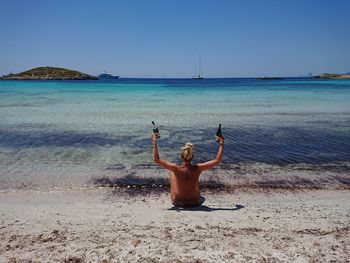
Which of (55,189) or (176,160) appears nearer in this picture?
(55,189)

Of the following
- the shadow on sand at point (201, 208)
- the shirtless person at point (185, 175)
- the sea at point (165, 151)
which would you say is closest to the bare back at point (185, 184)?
the shirtless person at point (185, 175)

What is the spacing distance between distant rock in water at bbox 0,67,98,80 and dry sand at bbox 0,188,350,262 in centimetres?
11878

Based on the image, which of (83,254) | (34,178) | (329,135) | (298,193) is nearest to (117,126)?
(34,178)

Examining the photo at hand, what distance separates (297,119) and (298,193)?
13.3 meters

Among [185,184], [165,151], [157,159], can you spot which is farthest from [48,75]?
[185,184]

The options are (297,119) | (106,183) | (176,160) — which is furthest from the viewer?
(297,119)

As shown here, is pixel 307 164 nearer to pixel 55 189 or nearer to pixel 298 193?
pixel 298 193

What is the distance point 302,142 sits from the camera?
13.4m

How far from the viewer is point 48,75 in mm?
118688

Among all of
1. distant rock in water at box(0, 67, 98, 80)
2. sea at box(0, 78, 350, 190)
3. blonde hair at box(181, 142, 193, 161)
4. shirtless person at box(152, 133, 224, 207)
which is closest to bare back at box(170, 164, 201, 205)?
shirtless person at box(152, 133, 224, 207)

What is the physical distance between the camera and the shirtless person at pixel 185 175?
657 cm

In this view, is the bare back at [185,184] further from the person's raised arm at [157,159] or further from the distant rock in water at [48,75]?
the distant rock in water at [48,75]

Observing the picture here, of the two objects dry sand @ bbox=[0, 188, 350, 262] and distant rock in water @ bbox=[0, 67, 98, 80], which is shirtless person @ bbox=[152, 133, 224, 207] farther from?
distant rock in water @ bbox=[0, 67, 98, 80]

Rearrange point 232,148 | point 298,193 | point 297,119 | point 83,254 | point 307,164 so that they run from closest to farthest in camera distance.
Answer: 1. point 83,254
2. point 298,193
3. point 307,164
4. point 232,148
5. point 297,119
